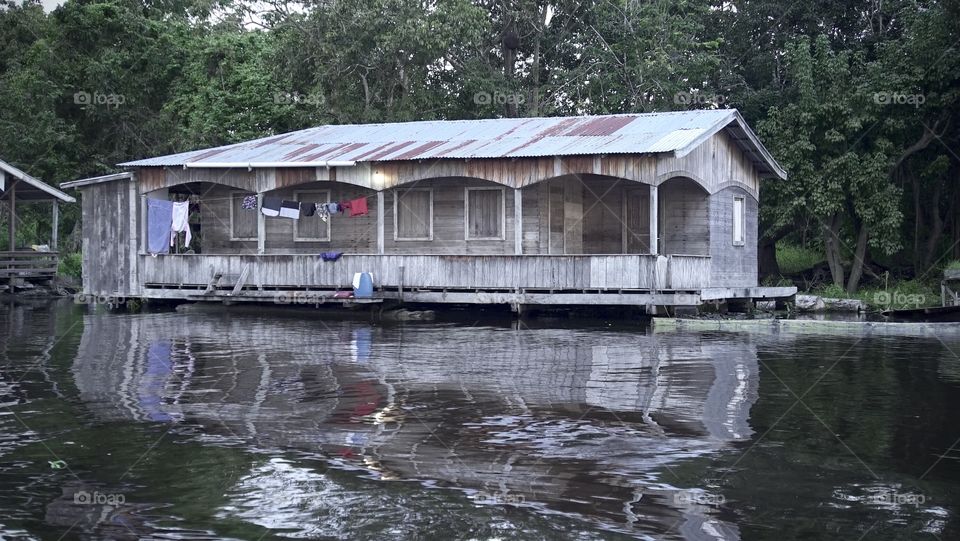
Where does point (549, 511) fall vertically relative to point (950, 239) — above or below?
below

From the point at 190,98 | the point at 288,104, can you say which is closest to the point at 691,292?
the point at 288,104

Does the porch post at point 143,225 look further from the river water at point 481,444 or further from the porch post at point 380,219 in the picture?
the river water at point 481,444

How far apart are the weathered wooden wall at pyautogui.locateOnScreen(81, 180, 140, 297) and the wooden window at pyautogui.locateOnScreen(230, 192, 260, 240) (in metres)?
2.66

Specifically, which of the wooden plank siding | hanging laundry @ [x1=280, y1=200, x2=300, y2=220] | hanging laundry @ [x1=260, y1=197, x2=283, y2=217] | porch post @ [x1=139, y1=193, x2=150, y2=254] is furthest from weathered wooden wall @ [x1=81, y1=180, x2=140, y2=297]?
hanging laundry @ [x1=280, y1=200, x2=300, y2=220]

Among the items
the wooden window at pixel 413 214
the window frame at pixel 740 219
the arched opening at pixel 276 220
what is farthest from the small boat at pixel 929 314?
the arched opening at pixel 276 220

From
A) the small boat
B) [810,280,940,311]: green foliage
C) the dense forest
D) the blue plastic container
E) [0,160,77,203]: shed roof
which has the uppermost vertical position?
the dense forest

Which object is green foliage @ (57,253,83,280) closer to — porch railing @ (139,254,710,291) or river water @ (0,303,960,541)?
porch railing @ (139,254,710,291)

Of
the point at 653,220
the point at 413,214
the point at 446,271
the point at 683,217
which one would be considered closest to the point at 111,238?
the point at 413,214

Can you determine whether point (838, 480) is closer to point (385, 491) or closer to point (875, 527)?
point (875, 527)

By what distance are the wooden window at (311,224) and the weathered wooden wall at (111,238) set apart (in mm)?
4351

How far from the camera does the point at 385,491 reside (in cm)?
934

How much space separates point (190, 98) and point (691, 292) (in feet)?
92.9

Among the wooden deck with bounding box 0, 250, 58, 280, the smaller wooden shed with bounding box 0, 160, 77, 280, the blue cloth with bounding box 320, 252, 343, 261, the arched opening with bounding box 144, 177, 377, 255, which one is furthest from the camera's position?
the wooden deck with bounding box 0, 250, 58, 280

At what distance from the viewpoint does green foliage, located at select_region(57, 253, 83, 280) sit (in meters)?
44.3
